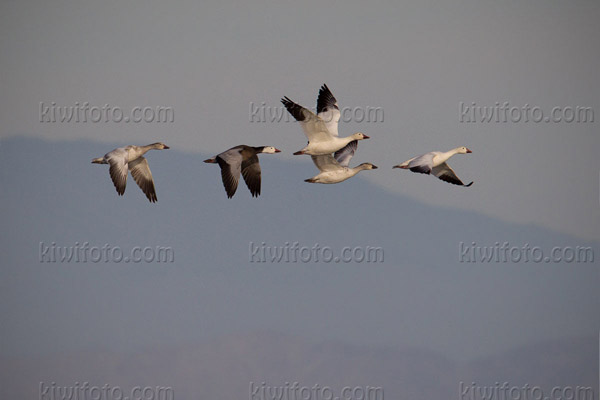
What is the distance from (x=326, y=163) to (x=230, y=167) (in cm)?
297

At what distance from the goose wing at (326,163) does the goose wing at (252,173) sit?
5.62 feet

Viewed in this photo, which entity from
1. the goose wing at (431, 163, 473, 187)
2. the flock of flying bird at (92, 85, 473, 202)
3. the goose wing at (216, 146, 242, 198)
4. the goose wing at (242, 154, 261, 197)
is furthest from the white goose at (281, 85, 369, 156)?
the goose wing at (431, 163, 473, 187)

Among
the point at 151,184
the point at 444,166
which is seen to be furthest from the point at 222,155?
the point at 444,166

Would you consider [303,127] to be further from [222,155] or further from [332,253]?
[332,253]

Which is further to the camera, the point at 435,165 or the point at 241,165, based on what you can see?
the point at 435,165

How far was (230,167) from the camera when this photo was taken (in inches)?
1116

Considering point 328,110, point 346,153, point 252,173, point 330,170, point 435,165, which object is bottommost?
point 252,173

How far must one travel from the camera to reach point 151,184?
30594mm

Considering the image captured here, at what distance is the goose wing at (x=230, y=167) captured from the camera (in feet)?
92.1

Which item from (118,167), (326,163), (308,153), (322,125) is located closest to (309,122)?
(322,125)

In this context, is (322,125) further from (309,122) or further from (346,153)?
(346,153)

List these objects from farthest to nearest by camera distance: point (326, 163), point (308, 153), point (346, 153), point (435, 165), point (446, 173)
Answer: point (446, 173), point (346, 153), point (435, 165), point (326, 163), point (308, 153)

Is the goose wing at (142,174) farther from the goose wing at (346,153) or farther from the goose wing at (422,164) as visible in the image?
the goose wing at (422,164)

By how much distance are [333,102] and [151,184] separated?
18.1ft
